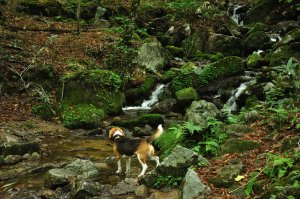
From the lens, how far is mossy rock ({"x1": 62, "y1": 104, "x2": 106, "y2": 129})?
1592 centimetres

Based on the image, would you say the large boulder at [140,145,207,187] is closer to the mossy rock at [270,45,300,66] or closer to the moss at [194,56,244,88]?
the moss at [194,56,244,88]

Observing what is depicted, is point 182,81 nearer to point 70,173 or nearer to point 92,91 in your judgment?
point 92,91

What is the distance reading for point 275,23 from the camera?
2911 cm

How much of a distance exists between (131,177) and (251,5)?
27528mm

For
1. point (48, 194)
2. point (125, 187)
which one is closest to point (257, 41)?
point (125, 187)

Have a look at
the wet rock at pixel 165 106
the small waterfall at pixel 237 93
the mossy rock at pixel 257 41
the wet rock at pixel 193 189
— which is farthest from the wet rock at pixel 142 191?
the mossy rock at pixel 257 41

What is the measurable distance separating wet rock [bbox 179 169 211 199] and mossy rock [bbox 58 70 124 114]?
1089 cm

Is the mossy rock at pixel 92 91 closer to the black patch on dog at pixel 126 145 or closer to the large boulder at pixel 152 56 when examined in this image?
the large boulder at pixel 152 56

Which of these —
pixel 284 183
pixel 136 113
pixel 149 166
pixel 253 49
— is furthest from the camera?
pixel 253 49

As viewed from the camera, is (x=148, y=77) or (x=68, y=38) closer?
(x=148, y=77)

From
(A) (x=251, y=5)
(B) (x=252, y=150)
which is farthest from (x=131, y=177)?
(A) (x=251, y=5)

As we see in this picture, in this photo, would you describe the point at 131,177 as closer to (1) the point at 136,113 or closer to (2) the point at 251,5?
(1) the point at 136,113

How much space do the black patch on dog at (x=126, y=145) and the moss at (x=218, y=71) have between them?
11.4 m

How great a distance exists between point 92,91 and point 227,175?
11.3 metres
